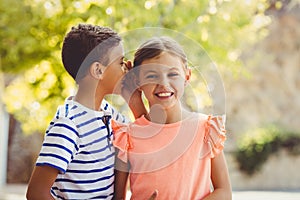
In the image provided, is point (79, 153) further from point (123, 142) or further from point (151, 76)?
point (151, 76)

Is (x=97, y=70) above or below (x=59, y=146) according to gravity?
above

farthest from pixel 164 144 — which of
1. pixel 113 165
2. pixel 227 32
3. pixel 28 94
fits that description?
pixel 28 94

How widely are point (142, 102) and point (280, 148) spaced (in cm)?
691

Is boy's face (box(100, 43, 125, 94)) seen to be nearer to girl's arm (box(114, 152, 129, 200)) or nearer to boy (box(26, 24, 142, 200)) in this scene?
boy (box(26, 24, 142, 200))

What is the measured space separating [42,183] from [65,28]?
346cm

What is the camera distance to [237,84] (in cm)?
827

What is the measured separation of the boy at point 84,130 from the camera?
98cm

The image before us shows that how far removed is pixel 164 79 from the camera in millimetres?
1028

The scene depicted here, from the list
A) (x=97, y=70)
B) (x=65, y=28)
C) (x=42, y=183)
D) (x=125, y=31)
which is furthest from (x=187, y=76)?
(x=65, y=28)

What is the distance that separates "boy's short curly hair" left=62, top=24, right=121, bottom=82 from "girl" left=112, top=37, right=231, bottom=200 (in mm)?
58

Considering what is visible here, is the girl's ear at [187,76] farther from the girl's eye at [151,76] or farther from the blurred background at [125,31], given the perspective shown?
the blurred background at [125,31]

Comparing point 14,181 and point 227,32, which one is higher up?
point 227,32

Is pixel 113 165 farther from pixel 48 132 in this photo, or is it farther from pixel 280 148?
pixel 280 148

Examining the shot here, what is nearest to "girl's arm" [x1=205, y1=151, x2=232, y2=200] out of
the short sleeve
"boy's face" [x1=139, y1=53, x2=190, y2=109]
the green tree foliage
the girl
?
the girl
